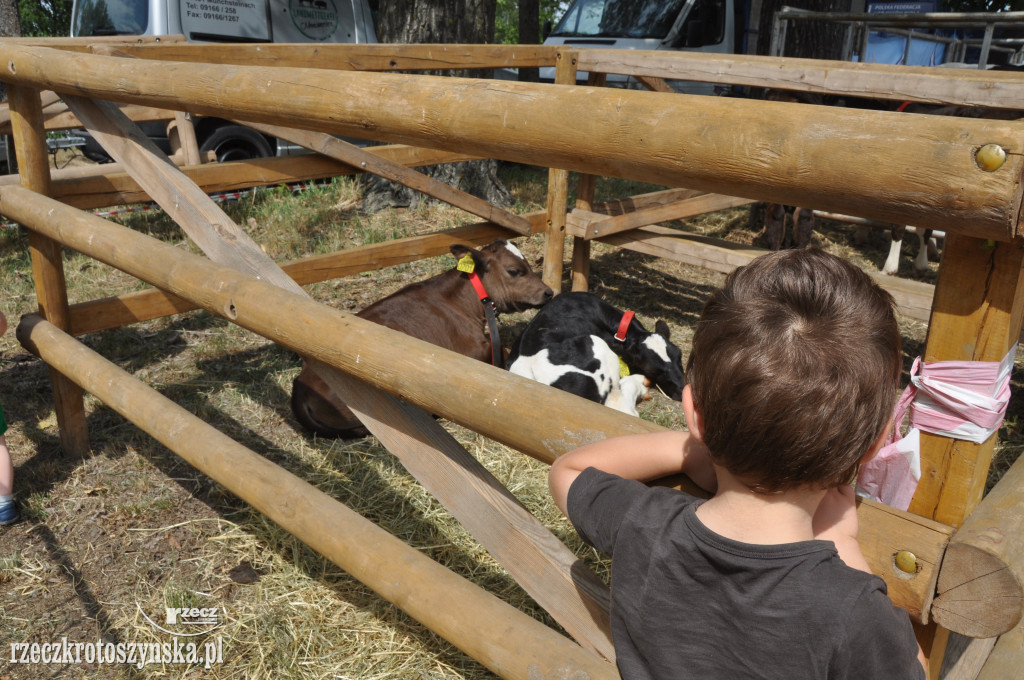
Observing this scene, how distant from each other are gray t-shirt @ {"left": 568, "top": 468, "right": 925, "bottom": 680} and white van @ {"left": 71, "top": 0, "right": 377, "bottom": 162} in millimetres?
8025

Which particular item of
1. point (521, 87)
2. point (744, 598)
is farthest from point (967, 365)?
point (521, 87)

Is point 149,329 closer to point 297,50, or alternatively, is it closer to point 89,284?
point 89,284

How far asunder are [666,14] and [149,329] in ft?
28.3

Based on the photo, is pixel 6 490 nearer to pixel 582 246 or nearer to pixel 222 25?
pixel 582 246

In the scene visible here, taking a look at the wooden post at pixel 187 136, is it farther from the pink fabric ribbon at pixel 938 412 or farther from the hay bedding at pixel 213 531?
the pink fabric ribbon at pixel 938 412

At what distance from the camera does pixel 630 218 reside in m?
5.61

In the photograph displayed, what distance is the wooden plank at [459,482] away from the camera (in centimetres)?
165

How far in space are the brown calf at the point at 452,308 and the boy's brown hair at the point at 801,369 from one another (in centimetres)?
319

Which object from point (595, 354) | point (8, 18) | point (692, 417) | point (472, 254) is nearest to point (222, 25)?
point (8, 18)

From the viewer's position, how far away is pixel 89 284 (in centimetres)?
614

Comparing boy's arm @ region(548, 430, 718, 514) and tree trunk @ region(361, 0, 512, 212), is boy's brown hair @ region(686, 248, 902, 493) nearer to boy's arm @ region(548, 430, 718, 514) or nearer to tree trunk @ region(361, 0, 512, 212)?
boy's arm @ region(548, 430, 718, 514)

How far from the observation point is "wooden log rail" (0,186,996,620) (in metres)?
1.19

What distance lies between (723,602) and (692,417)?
0.26 metres

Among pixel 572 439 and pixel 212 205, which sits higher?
pixel 212 205
